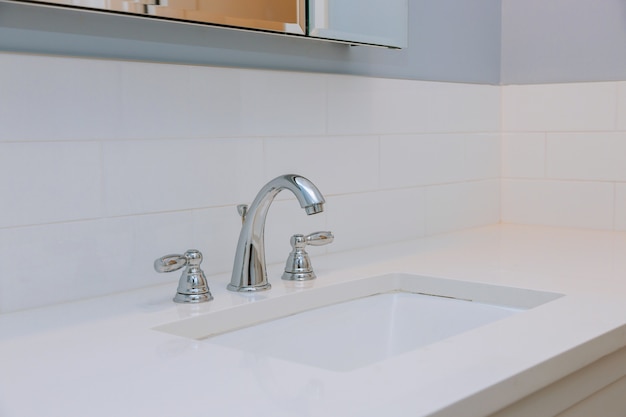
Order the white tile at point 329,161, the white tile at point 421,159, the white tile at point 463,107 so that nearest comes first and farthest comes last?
the white tile at point 329,161, the white tile at point 421,159, the white tile at point 463,107

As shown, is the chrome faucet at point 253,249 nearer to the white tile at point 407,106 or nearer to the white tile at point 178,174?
the white tile at point 178,174

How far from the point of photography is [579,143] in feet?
6.46

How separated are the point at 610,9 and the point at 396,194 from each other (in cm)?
Result: 74

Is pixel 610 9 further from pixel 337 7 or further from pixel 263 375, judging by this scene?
pixel 263 375

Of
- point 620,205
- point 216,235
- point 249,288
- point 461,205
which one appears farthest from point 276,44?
point 620,205

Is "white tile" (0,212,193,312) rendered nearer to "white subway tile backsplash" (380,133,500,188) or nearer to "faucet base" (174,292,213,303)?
"faucet base" (174,292,213,303)

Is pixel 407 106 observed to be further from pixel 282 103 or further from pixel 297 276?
pixel 297 276

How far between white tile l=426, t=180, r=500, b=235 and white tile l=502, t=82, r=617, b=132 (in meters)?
0.18

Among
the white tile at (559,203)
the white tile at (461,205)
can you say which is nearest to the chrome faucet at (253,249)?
the white tile at (461,205)

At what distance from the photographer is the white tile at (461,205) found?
73.4 inches

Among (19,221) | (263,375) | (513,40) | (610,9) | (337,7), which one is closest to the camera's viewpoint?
(263,375)

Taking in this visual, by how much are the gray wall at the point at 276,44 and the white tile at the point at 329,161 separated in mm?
144

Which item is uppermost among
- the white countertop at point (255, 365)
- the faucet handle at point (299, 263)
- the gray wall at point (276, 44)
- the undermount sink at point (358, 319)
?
the gray wall at point (276, 44)

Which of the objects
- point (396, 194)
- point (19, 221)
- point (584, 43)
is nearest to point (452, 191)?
point (396, 194)
